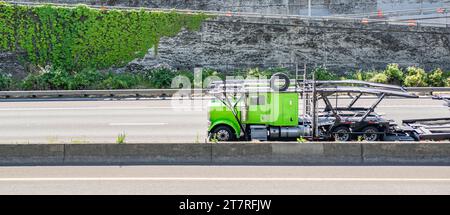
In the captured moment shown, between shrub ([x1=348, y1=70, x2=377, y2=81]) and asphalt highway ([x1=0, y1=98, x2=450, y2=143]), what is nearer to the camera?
asphalt highway ([x1=0, y1=98, x2=450, y2=143])

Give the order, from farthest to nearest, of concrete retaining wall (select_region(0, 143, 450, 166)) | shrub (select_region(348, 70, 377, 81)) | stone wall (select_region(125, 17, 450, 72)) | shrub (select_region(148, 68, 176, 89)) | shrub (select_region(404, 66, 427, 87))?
1. stone wall (select_region(125, 17, 450, 72))
2. shrub (select_region(348, 70, 377, 81))
3. shrub (select_region(148, 68, 176, 89))
4. shrub (select_region(404, 66, 427, 87))
5. concrete retaining wall (select_region(0, 143, 450, 166))

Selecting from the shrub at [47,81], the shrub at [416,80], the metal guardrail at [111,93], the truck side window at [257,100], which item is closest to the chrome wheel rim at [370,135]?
the truck side window at [257,100]

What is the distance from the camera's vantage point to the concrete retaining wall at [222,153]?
1023 centimetres

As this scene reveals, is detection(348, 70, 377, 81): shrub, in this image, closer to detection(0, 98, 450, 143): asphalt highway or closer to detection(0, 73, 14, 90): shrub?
detection(0, 98, 450, 143): asphalt highway

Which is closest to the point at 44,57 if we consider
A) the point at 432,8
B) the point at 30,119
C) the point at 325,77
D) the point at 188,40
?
the point at 188,40

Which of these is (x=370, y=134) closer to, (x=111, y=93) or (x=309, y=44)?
(x=111, y=93)

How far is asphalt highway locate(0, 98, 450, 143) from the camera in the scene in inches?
580

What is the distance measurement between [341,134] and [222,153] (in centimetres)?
410

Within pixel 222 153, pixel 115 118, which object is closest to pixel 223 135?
pixel 222 153

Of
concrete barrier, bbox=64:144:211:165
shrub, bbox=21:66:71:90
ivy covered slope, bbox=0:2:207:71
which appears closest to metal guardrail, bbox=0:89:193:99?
shrub, bbox=21:66:71:90

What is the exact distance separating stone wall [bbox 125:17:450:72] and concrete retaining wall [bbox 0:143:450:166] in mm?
24087

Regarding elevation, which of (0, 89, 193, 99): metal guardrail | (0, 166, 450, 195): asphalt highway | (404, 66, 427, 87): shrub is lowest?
(0, 166, 450, 195): asphalt highway

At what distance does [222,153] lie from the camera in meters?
10.3

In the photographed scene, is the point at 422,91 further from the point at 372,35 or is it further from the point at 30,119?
the point at 30,119
